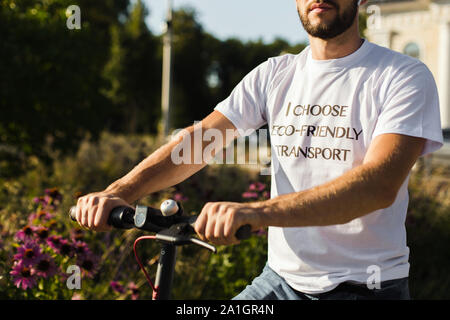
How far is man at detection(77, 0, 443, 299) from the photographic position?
1753 millimetres

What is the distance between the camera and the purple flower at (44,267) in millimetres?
3248

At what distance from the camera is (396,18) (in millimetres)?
31141

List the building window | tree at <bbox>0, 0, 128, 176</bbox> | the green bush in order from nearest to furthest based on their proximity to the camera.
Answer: the green bush, tree at <bbox>0, 0, 128, 176</bbox>, the building window

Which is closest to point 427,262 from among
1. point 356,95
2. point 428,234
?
point 428,234

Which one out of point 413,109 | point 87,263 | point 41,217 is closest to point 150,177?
point 413,109

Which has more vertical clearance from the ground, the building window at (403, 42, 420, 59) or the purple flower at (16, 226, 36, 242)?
the building window at (403, 42, 420, 59)

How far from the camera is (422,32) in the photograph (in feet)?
100

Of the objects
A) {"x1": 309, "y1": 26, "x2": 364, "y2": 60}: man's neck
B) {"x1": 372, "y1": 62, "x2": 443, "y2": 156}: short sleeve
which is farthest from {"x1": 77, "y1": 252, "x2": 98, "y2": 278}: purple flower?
{"x1": 372, "y1": 62, "x2": 443, "y2": 156}: short sleeve

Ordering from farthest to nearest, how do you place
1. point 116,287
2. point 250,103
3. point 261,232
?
point 261,232 → point 116,287 → point 250,103

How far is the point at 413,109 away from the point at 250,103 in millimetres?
771

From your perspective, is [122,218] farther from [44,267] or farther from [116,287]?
[116,287]

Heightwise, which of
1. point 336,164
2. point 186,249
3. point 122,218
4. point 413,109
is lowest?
point 186,249

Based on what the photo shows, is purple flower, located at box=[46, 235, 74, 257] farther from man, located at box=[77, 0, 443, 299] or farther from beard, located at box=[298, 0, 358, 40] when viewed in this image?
beard, located at box=[298, 0, 358, 40]
